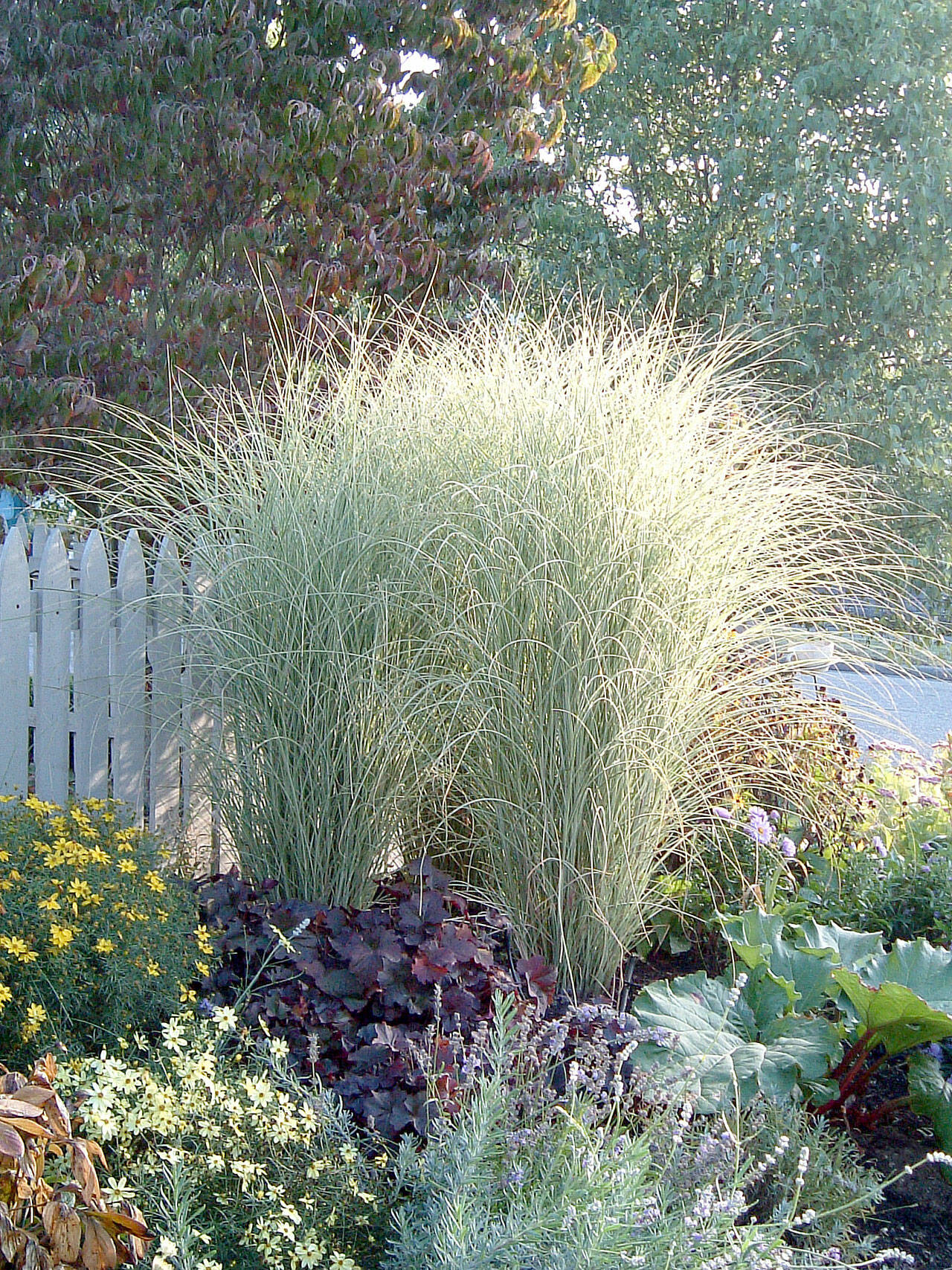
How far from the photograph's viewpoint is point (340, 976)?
2197mm

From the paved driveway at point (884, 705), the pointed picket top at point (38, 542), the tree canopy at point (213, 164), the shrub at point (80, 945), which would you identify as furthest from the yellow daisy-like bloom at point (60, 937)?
the tree canopy at point (213, 164)

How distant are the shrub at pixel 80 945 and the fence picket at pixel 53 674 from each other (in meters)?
1.05

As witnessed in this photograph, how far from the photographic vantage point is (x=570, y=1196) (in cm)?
153

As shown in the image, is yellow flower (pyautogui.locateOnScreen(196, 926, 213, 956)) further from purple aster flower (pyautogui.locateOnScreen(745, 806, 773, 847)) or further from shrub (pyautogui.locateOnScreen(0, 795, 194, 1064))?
purple aster flower (pyautogui.locateOnScreen(745, 806, 773, 847))

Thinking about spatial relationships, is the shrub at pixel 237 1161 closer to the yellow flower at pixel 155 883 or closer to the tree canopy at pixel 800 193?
the yellow flower at pixel 155 883

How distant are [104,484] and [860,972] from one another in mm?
4050

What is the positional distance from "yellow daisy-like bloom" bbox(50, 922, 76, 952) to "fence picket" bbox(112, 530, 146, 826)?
1.36m

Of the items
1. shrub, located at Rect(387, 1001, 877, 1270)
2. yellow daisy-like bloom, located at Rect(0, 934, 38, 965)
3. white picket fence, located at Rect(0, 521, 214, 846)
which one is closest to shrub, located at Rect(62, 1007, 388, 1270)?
shrub, located at Rect(387, 1001, 877, 1270)

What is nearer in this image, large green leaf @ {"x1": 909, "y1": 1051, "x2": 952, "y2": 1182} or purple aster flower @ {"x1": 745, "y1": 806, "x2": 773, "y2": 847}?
large green leaf @ {"x1": 909, "y1": 1051, "x2": 952, "y2": 1182}

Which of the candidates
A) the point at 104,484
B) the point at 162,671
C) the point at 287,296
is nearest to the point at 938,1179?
the point at 162,671

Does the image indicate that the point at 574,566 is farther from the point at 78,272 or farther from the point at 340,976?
the point at 78,272

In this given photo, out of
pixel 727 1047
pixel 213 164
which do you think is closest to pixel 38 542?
pixel 213 164

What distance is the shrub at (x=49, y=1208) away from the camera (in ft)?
4.16

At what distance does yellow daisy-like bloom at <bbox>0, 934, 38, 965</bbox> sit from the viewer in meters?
1.74
